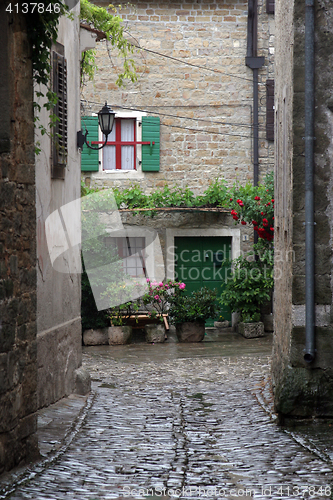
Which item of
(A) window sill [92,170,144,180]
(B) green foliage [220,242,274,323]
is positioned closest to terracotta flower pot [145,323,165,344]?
(B) green foliage [220,242,274,323]

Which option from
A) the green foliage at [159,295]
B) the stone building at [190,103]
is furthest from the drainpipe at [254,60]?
the green foliage at [159,295]

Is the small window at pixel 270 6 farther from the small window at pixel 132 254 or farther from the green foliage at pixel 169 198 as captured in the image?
the small window at pixel 132 254

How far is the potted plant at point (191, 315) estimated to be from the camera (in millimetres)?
11992

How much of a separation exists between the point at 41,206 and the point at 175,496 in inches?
133

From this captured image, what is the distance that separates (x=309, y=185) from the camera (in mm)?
5438

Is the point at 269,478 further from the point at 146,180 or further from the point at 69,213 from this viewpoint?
the point at 146,180

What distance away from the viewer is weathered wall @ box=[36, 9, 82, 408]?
6.05 metres

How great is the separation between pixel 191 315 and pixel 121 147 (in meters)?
3.93

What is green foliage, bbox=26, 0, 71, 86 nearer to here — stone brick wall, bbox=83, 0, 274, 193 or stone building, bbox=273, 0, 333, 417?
stone building, bbox=273, 0, 333, 417

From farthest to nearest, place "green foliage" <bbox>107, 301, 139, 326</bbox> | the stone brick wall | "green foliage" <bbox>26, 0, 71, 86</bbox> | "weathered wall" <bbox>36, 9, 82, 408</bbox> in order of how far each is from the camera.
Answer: the stone brick wall → "green foliage" <bbox>107, 301, 139, 326</bbox> → "weathered wall" <bbox>36, 9, 82, 408</bbox> → "green foliage" <bbox>26, 0, 71, 86</bbox>

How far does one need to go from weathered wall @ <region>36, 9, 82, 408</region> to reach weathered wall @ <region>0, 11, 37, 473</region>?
161 cm

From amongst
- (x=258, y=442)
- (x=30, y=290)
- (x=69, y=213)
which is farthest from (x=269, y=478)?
(x=69, y=213)

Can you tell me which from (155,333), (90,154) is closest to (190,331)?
(155,333)

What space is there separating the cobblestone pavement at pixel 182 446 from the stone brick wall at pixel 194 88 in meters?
5.53
